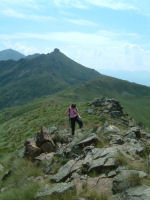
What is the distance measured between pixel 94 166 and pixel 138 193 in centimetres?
364

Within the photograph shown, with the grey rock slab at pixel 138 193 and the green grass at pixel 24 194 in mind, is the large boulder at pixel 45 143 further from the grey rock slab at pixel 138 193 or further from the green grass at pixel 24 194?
the grey rock slab at pixel 138 193

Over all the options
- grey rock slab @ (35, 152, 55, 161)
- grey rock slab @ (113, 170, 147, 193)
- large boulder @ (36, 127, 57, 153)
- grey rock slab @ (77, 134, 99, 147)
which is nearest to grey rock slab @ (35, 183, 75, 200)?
grey rock slab @ (113, 170, 147, 193)

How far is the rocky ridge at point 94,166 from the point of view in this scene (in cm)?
902

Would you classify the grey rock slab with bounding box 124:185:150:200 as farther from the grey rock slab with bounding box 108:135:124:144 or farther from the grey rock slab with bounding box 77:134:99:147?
the grey rock slab with bounding box 108:135:124:144

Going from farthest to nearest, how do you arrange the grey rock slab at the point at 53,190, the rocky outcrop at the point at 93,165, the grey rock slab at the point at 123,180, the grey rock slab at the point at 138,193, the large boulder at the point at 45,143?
the large boulder at the point at 45,143, the grey rock slab at the point at 53,190, the rocky outcrop at the point at 93,165, the grey rock slab at the point at 123,180, the grey rock slab at the point at 138,193

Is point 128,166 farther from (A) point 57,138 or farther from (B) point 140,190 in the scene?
(A) point 57,138

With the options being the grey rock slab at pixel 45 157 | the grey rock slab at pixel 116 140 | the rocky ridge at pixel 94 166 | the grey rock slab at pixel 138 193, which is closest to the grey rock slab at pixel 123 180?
the rocky ridge at pixel 94 166

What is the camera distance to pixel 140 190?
846 cm

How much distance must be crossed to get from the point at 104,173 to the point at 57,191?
2.52 meters

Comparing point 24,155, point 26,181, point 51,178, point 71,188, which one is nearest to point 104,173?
point 71,188

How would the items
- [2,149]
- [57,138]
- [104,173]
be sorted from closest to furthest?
[104,173], [57,138], [2,149]

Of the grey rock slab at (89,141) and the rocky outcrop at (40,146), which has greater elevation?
the grey rock slab at (89,141)

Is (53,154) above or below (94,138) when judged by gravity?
below

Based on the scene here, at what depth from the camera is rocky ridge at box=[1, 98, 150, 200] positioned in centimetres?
902
